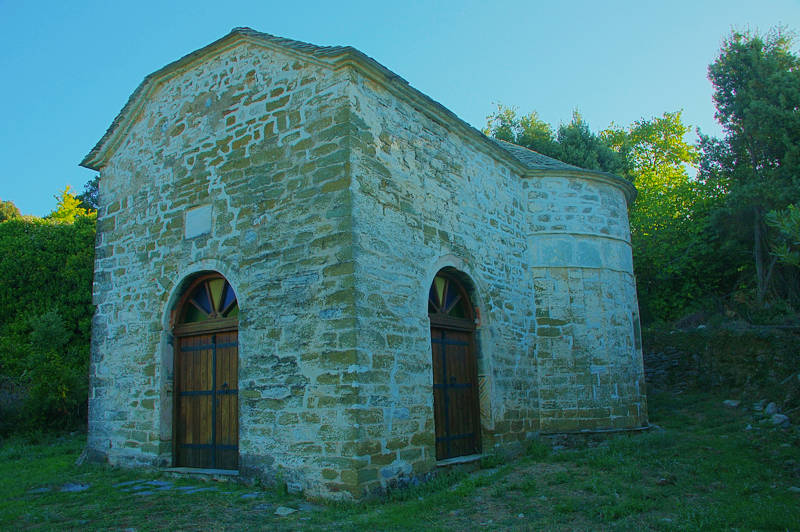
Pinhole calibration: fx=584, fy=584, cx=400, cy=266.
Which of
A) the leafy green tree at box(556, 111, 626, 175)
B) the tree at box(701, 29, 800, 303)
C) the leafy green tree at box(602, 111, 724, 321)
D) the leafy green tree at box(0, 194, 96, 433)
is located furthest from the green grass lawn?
the leafy green tree at box(556, 111, 626, 175)

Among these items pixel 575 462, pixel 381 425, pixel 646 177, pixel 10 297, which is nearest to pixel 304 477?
pixel 381 425

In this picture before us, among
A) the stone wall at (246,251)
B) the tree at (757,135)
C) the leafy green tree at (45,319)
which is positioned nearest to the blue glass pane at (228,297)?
the stone wall at (246,251)

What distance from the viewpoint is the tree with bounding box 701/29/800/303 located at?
15.4 m

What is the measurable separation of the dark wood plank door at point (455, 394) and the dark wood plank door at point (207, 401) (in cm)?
238

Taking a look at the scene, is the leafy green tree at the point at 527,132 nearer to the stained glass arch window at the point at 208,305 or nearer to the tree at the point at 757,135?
the tree at the point at 757,135

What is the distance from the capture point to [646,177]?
79.7ft

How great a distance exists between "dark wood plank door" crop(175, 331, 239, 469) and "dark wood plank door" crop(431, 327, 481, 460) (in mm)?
2382

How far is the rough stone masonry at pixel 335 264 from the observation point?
582cm

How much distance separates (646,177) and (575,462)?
19872 mm

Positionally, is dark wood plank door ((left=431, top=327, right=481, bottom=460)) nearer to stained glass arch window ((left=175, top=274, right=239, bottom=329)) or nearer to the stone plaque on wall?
stained glass arch window ((left=175, top=274, right=239, bottom=329))

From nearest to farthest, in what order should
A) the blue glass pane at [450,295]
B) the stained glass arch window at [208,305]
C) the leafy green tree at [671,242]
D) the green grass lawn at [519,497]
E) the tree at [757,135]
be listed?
the green grass lawn at [519,497], the stained glass arch window at [208,305], the blue glass pane at [450,295], the tree at [757,135], the leafy green tree at [671,242]

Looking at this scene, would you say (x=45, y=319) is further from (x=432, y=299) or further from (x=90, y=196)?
(x=90, y=196)

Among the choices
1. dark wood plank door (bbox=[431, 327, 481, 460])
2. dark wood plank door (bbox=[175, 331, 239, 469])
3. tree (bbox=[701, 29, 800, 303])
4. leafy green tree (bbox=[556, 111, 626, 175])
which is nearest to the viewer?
dark wood plank door (bbox=[175, 331, 239, 469])

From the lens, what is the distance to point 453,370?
748 centimetres
